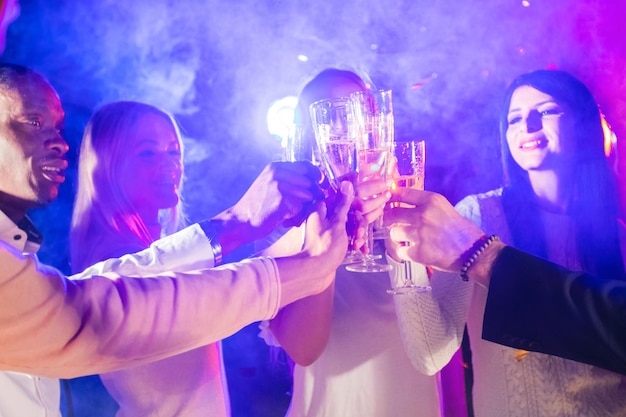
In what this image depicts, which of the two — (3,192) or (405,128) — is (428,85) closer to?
(405,128)

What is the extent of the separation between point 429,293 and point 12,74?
6.21 feet

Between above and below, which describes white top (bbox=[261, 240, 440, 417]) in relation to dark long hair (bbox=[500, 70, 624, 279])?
below

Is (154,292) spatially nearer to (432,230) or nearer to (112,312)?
(112,312)

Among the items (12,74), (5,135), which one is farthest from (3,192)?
(12,74)

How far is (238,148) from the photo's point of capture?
284 cm

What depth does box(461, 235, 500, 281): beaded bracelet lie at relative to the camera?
1238 mm

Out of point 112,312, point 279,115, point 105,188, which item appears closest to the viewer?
point 112,312

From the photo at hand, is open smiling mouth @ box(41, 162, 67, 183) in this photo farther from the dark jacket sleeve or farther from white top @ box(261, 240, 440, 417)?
the dark jacket sleeve

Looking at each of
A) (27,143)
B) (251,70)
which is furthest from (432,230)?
(251,70)

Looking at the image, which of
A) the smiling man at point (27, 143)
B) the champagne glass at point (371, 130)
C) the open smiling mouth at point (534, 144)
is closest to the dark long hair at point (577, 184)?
the open smiling mouth at point (534, 144)

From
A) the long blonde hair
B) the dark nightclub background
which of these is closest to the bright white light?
the dark nightclub background

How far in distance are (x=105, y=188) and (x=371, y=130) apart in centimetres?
105

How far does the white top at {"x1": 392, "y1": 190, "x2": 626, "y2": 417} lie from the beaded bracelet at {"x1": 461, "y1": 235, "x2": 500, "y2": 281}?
9.0 inches

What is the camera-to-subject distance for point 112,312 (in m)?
0.91
